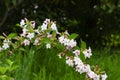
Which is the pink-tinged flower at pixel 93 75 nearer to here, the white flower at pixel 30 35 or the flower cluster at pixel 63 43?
the flower cluster at pixel 63 43

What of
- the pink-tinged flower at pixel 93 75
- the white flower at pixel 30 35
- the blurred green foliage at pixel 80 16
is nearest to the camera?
the pink-tinged flower at pixel 93 75

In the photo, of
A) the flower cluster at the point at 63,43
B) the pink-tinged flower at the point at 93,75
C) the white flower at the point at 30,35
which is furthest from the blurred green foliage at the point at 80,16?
the pink-tinged flower at the point at 93,75

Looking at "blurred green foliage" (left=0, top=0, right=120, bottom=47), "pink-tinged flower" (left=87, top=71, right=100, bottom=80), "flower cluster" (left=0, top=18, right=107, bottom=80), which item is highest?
"blurred green foliage" (left=0, top=0, right=120, bottom=47)

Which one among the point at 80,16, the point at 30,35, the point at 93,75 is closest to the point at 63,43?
the point at 30,35

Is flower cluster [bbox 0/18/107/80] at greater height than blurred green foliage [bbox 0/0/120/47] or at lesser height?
lesser

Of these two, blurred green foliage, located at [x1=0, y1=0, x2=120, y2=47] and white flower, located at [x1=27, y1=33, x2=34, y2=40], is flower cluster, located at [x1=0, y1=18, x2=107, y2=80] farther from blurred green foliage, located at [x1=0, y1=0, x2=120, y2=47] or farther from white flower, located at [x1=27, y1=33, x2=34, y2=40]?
blurred green foliage, located at [x1=0, y1=0, x2=120, y2=47]

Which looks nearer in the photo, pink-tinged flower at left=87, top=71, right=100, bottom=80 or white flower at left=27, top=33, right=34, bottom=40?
pink-tinged flower at left=87, top=71, right=100, bottom=80

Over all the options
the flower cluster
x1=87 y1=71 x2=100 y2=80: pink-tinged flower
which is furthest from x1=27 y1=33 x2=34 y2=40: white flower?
x1=87 y1=71 x2=100 y2=80: pink-tinged flower

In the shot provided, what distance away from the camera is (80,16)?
6.11 m

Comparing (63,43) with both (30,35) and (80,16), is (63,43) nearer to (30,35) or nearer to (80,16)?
(30,35)

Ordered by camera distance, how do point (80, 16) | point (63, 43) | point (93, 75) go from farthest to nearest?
1. point (80, 16)
2. point (63, 43)
3. point (93, 75)

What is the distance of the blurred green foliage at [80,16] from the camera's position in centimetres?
566

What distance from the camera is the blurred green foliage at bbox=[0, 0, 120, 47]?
5656 mm

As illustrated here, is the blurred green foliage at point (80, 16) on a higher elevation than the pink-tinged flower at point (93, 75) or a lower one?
higher
